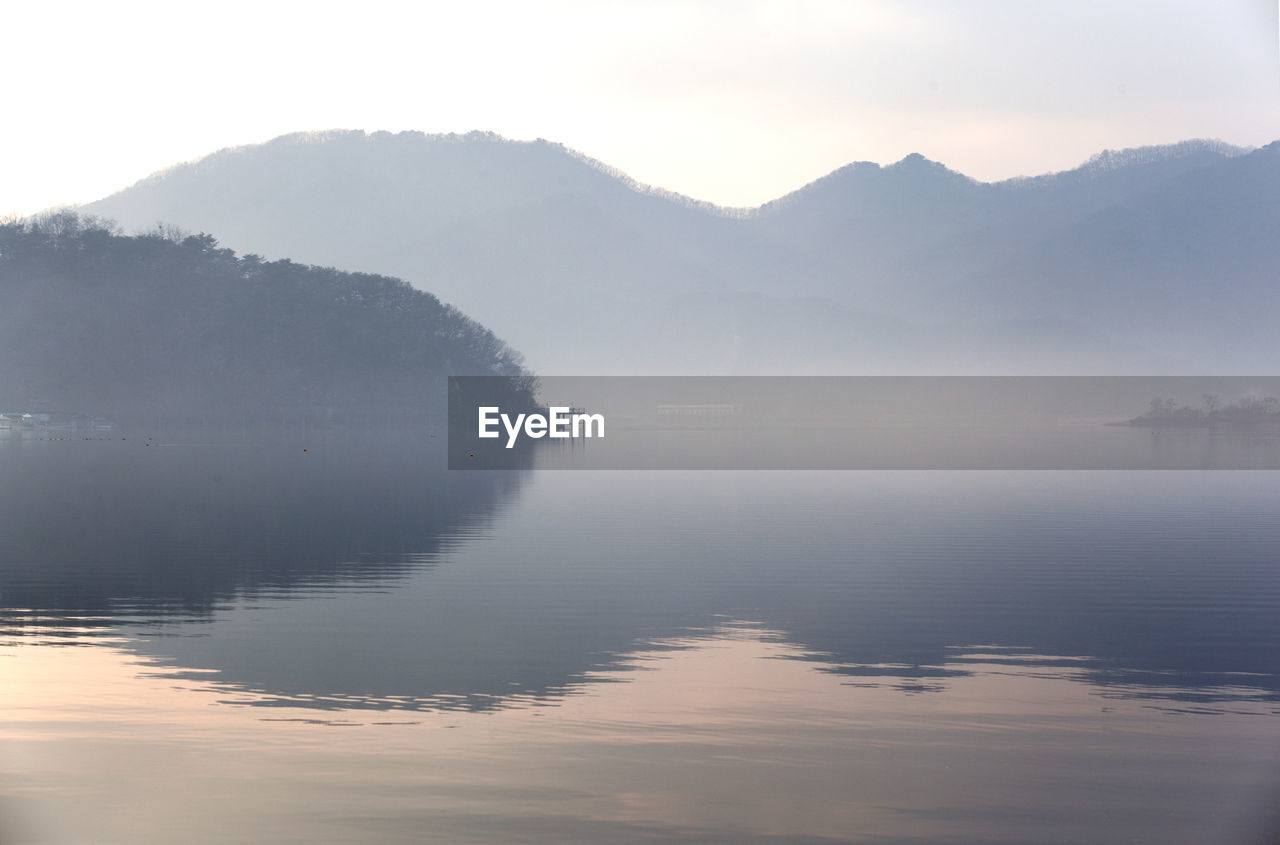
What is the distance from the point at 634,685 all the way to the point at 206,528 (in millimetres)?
33473

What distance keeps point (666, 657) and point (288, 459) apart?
99.3 metres

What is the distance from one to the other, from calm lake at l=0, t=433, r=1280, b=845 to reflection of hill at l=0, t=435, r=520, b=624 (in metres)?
0.33

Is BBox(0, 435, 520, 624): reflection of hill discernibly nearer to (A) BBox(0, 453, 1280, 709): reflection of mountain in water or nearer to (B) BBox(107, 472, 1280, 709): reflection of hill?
(A) BBox(0, 453, 1280, 709): reflection of mountain in water

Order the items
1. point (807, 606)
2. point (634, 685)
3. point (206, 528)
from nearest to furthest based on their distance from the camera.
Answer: point (634, 685) → point (807, 606) → point (206, 528)

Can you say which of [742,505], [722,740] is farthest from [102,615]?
[742,505]

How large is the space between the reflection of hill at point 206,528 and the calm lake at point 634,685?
12.9 inches

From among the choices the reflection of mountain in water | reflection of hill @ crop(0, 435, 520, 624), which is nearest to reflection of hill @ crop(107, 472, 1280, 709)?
the reflection of mountain in water

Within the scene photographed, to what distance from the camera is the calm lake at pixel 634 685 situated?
57.0 ft

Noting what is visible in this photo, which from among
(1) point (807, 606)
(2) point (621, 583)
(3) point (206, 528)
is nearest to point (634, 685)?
(1) point (807, 606)

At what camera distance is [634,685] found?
79.6ft

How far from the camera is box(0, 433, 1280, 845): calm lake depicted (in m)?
17.4

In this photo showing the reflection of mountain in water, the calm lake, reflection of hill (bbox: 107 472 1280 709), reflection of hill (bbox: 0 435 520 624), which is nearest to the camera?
the calm lake

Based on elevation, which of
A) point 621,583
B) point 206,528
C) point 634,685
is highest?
point 206,528

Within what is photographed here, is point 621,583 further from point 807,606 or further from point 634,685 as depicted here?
point 634,685
